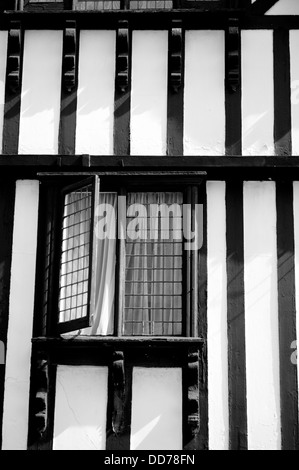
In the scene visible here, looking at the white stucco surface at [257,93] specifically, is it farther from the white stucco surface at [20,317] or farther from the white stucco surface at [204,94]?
the white stucco surface at [20,317]

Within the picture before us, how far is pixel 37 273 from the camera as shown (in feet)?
37.1

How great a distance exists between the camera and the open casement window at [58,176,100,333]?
11.0 m

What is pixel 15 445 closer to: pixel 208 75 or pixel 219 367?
pixel 219 367

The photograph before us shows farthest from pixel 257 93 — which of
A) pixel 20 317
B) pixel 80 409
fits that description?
pixel 80 409

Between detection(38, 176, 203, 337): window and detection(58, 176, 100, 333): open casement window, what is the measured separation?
10mm

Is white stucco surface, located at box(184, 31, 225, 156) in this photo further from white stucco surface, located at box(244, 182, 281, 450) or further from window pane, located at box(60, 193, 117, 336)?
window pane, located at box(60, 193, 117, 336)

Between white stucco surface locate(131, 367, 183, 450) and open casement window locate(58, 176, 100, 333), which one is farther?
open casement window locate(58, 176, 100, 333)

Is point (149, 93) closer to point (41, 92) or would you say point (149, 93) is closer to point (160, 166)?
point (160, 166)

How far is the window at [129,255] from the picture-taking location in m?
11.2

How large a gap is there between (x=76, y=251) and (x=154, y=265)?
85 centimetres

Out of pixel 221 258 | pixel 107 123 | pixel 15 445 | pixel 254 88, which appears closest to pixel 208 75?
pixel 254 88

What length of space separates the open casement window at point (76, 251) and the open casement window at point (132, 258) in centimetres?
1

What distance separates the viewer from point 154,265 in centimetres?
1143

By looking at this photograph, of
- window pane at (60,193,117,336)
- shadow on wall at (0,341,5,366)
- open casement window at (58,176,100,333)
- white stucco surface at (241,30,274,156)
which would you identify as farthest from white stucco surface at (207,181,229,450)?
shadow on wall at (0,341,5,366)
